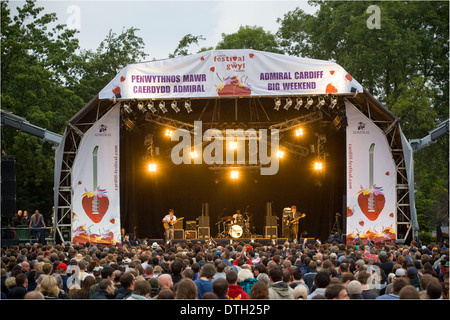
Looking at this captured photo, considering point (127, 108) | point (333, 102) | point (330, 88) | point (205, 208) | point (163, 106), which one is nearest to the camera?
point (330, 88)

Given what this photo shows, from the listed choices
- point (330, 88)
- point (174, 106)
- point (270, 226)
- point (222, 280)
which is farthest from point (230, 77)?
point (222, 280)

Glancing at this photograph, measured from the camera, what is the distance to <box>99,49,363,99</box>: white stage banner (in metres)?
19.8

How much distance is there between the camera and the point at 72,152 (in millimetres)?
21359

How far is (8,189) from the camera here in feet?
61.5

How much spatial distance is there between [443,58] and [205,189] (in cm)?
1588

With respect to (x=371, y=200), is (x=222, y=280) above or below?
below

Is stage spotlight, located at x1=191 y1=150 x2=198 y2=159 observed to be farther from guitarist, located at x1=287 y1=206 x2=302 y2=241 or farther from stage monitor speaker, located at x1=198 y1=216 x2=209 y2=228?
guitarist, located at x1=287 y1=206 x2=302 y2=241

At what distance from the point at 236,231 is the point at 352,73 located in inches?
553

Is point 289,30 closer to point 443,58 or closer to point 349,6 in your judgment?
point 349,6

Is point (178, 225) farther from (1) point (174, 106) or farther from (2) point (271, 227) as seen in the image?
(1) point (174, 106)

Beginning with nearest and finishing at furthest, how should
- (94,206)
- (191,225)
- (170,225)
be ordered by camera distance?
(94,206) < (170,225) < (191,225)

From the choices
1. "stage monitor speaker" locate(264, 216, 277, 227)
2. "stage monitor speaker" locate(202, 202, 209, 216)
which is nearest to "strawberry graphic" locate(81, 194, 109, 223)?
"stage monitor speaker" locate(202, 202, 209, 216)
